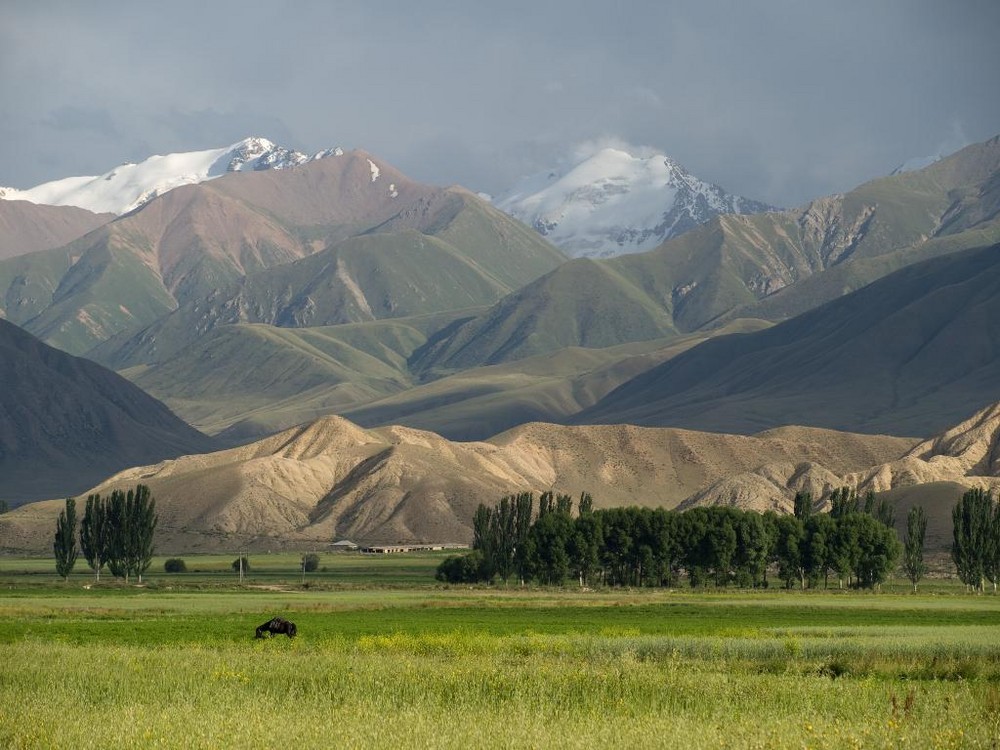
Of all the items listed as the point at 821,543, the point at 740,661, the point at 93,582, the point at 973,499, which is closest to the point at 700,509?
the point at 821,543

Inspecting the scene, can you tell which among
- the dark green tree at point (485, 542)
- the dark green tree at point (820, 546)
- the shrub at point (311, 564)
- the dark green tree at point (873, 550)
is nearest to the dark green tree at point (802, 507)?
the dark green tree at point (820, 546)

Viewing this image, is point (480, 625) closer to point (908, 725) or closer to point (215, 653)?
point (215, 653)

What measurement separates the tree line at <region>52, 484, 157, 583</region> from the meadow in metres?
59.0

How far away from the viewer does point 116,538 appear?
480 feet

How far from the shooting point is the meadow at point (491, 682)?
33.9 m

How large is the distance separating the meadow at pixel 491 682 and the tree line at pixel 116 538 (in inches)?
2323

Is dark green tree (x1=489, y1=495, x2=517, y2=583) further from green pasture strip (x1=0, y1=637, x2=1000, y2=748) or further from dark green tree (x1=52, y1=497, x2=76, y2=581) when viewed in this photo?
green pasture strip (x1=0, y1=637, x2=1000, y2=748)

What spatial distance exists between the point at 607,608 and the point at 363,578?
2156 inches

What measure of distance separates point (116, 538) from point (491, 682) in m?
109

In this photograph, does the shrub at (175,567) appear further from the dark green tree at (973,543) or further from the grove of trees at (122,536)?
the dark green tree at (973,543)

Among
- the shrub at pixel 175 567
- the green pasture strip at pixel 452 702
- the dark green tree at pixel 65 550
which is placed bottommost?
the green pasture strip at pixel 452 702

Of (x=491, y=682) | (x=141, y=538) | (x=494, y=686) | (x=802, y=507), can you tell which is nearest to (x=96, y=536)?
(x=141, y=538)

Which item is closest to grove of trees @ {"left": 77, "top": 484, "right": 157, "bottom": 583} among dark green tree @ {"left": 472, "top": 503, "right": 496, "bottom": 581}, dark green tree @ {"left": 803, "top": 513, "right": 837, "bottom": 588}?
dark green tree @ {"left": 472, "top": 503, "right": 496, "bottom": 581}

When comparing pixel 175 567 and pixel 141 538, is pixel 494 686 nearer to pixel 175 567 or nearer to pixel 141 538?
pixel 141 538
